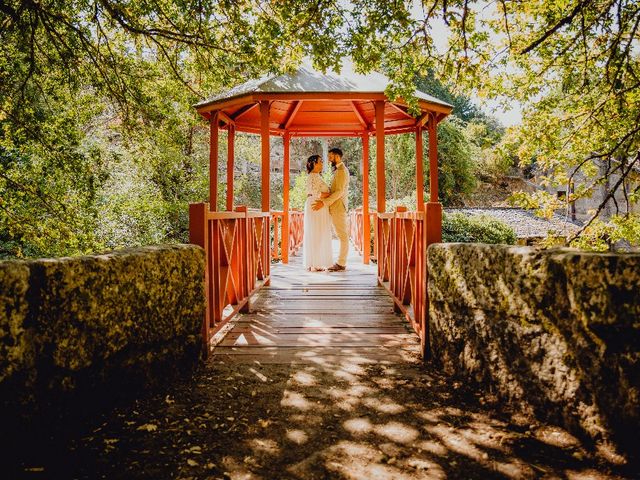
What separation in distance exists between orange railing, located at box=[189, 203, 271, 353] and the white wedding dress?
1.69 metres

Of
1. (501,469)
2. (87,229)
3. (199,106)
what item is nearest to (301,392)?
(501,469)

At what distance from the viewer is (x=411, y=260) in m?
4.22

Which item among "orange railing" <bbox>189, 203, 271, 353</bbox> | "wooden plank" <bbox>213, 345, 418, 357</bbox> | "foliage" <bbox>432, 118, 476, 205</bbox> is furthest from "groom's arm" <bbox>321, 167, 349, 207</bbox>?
"foliage" <bbox>432, 118, 476, 205</bbox>

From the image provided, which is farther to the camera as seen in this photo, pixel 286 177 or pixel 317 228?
pixel 286 177

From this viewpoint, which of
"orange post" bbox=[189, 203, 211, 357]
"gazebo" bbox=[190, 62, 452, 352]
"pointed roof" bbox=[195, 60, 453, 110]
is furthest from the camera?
"pointed roof" bbox=[195, 60, 453, 110]

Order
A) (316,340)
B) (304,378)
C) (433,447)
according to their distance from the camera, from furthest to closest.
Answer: (316,340) → (304,378) → (433,447)

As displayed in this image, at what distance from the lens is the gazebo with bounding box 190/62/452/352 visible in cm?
384

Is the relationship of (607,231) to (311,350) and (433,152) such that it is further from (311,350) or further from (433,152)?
(311,350)

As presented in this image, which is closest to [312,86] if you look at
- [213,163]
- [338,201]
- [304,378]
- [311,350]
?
[338,201]

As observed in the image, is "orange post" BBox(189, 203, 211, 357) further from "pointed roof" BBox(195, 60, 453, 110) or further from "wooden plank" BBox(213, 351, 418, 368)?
"pointed roof" BBox(195, 60, 453, 110)

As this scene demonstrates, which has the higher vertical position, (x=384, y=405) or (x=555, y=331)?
(x=555, y=331)

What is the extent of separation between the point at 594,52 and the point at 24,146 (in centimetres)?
935

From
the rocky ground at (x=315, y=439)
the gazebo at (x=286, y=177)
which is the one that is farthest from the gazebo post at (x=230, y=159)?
the rocky ground at (x=315, y=439)

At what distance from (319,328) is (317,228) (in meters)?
3.71
